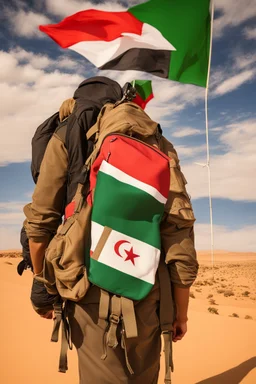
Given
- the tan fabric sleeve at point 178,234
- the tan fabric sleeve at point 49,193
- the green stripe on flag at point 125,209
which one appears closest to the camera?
the green stripe on flag at point 125,209

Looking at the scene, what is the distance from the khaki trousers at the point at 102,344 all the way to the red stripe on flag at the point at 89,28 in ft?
9.66

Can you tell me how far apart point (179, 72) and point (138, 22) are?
0.76 m

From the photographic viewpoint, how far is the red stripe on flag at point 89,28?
402 centimetres

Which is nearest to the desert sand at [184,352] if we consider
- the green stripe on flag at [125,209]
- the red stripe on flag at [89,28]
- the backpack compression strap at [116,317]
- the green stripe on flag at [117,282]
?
the backpack compression strap at [116,317]

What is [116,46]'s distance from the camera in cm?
402

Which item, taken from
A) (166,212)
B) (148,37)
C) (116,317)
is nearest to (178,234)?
(166,212)

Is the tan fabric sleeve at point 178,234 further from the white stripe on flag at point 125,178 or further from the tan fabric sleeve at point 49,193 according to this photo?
the tan fabric sleeve at point 49,193

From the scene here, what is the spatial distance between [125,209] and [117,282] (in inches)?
13.5

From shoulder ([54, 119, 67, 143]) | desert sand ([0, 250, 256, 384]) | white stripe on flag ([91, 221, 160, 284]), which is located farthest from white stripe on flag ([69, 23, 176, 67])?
desert sand ([0, 250, 256, 384])

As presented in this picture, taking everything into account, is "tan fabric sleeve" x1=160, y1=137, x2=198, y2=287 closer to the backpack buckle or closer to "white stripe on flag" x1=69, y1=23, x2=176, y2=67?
the backpack buckle

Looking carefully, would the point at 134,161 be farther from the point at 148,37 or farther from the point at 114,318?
the point at 148,37

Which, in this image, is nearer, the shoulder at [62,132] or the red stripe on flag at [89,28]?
the shoulder at [62,132]

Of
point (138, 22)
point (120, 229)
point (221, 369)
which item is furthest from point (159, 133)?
point (221, 369)

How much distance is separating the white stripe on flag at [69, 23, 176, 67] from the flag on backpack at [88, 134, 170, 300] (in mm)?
2384
